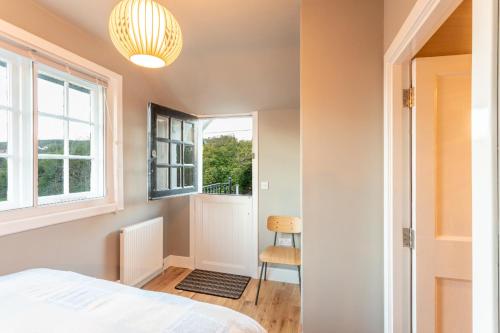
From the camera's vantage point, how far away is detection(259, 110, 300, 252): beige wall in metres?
2.74

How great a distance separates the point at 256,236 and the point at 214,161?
Answer: 1.11 m

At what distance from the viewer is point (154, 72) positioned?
2527mm

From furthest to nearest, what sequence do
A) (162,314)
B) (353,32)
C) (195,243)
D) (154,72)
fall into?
(195,243) → (154,72) → (353,32) → (162,314)

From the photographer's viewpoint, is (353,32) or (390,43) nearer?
(390,43)

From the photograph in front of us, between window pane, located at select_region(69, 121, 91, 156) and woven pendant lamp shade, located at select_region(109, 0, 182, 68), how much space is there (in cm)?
126

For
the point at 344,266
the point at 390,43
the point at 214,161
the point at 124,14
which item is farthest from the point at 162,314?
the point at 214,161

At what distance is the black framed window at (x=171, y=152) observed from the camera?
7.91 feet

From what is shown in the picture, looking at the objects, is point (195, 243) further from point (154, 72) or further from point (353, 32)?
point (353, 32)

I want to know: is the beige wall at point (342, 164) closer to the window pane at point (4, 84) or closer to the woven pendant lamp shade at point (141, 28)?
the woven pendant lamp shade at point (141, 28)

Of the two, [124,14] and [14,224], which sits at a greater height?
[124,14]

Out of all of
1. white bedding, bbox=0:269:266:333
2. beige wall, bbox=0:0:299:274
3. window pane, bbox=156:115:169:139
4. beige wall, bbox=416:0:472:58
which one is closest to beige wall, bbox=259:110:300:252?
beige wall, bbox=0:0:299:274

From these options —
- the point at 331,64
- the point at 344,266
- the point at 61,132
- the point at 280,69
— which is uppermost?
the point at 280,69

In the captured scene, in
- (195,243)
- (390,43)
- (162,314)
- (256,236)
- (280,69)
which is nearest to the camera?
(162,314)

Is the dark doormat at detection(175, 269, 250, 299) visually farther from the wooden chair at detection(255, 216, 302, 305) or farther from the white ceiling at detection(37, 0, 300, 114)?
the white ceiling at detection(37, 0, 300, 114)
